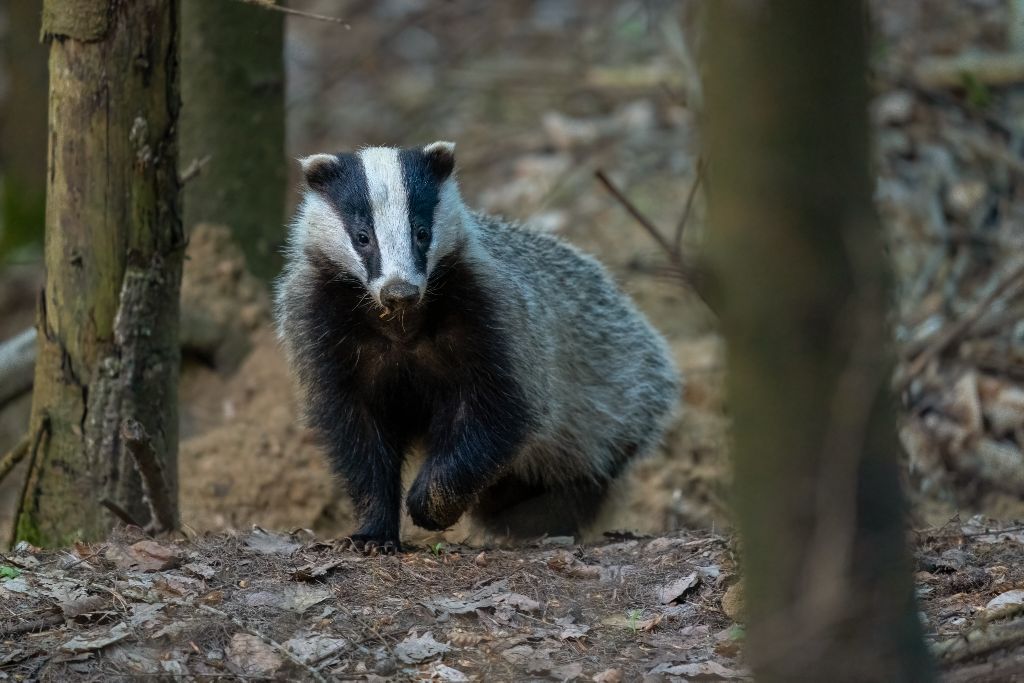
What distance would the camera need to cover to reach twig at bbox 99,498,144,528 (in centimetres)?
477

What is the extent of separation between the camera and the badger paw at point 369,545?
16.0 feet

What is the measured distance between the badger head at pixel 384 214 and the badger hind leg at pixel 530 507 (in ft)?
5.00

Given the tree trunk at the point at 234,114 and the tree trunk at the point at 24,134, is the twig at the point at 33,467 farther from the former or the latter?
the tree trunk at the point at 24,134

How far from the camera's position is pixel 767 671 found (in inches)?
89.0

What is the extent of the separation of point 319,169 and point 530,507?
2.03 meters

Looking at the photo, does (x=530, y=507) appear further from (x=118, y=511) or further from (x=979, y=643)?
(x=979, y=643)

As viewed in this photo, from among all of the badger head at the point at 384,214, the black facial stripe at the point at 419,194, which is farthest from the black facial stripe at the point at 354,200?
the black facial stripe at the point at 419,194

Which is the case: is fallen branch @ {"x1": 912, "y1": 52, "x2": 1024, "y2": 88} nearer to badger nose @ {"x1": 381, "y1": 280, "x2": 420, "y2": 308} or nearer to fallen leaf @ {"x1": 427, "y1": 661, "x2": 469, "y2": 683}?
badger nose @ {"x1": 381, "y1": 280, "x2": 420, "y2": 308}

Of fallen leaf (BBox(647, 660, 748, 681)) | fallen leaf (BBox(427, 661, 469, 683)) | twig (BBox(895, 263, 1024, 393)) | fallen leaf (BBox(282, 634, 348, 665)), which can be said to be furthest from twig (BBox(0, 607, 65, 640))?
twig (BBox(895, 263, 1024, 393))

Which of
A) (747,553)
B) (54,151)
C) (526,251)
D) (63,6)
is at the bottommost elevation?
(747,553)

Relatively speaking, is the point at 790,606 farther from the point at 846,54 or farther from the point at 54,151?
the point at 54,151

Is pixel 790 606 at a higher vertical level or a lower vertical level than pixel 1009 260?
lower

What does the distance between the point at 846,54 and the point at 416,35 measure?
13.5 metres

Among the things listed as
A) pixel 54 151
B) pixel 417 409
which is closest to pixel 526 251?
pixel 417 409
